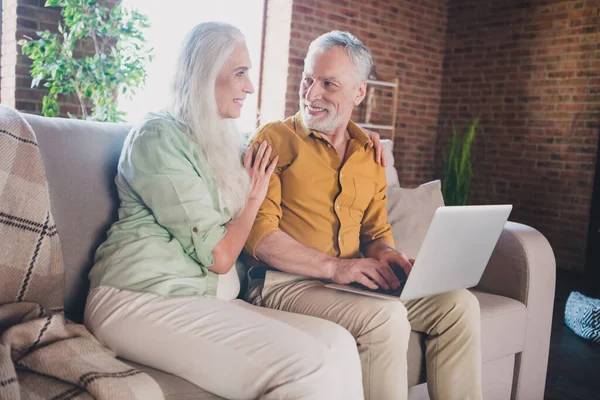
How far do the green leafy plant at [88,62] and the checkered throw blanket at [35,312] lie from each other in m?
2.08

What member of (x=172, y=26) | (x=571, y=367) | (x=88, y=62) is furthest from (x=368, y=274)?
(x=172, y=26)

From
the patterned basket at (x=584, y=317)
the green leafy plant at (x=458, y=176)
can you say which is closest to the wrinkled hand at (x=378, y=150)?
the patterned basket at (x=584, y=317)

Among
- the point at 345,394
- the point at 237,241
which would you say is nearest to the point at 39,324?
the point at 237,241

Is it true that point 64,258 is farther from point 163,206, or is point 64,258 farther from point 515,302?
point 515,302

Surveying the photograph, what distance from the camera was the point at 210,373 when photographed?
4.27ft

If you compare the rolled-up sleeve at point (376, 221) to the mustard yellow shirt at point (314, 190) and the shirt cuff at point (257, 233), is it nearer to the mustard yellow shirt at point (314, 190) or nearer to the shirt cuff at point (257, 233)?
the mustard yellow shirt at point (314, 190)

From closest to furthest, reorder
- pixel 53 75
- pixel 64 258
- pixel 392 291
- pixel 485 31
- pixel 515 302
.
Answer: pixel 64 258
pixel 392 291
pixel 515 302
pixel 53 75
pixel 485 31

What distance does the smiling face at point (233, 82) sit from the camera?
162cm

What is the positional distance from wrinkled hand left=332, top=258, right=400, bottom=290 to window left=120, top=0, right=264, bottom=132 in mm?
2609

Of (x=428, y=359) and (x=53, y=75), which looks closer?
(x=428, y=359)

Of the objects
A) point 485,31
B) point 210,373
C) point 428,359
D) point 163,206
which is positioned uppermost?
point 485,31

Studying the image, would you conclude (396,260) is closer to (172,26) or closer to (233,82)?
(233,82)

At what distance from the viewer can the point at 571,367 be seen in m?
2.83

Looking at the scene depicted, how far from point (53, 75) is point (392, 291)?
2571 mm
